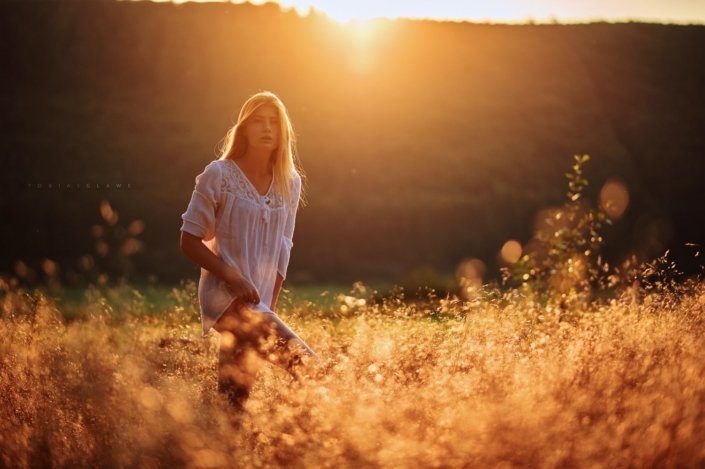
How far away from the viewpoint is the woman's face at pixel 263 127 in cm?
420

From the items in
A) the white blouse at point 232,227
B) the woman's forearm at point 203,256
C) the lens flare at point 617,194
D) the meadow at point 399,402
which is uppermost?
the lens flare at point 617,194

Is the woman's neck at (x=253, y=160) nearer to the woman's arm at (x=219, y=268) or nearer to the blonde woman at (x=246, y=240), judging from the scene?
the blonde woman at (x=246, y=240)

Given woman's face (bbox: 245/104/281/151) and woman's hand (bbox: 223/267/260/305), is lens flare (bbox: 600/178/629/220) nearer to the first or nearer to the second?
woman's face (bbox: 245/104/281/151)

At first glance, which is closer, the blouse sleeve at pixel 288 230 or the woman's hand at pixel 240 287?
the woman's hand at pixel 240 287

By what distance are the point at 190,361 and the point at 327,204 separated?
1571cm

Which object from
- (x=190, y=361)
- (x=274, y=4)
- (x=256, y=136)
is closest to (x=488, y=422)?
(x=256, y=136)

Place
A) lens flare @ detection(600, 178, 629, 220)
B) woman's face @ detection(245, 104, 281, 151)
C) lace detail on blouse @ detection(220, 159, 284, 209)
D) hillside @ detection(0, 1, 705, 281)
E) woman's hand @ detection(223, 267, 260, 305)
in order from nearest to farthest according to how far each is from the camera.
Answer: woman's hand @ detection(223, 267, 260, 305) < lace detail on blouse @ detection(220, 159, 284, 209) < woman's face @ detection(245, 104, 281, 151) < hillside @ detection(0, 1, 705, 281) < lens flare @ detection(600, 178, 629, 220)

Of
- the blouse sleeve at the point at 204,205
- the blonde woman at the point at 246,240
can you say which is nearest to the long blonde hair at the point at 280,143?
the blonde woman at the point at 246,240

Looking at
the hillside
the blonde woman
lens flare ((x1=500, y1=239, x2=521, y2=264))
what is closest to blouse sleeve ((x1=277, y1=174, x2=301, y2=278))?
the blonde woman

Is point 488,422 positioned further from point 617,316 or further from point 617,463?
point 617,316

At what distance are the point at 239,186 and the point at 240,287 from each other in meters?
0.49

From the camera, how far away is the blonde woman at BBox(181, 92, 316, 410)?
3.96 meters

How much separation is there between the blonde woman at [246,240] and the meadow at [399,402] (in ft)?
0.56

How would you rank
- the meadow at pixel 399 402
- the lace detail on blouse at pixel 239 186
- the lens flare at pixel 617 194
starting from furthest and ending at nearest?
1. the lens flare at pixel 617 194
2. the lace detail on blouse at pixel 239 186
3. the meadow at pixel 399 402
